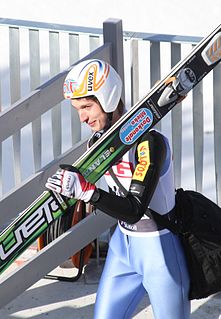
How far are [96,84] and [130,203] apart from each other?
570 mm

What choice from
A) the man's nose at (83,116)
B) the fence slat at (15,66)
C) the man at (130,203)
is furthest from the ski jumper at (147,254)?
the fence slat at (15,66)

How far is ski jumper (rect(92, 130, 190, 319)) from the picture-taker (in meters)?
5.09

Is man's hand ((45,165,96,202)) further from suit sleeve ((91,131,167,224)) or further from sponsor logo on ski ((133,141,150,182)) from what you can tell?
sponsor logo on ski ((133,141,150,182))

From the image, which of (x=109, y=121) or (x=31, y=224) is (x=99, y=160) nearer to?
(x=109, y=121)

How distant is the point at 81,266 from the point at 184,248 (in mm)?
1786

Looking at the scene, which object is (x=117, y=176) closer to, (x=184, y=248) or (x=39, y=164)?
(x=184, y=248)

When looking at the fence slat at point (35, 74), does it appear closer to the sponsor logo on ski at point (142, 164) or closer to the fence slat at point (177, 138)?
the fence slat at point (177, 138)

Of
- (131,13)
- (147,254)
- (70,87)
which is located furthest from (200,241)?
(131,13)

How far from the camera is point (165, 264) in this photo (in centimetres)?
527

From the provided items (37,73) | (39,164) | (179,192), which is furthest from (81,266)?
(179,192)

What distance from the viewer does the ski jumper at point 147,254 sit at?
509cm

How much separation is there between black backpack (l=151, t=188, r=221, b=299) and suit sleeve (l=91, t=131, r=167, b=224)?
14.3 inches

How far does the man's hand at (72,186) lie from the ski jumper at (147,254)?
0.23m

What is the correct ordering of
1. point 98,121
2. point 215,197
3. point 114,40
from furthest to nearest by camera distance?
1. point 215,197
2. point 114,40
3. point 98,121
